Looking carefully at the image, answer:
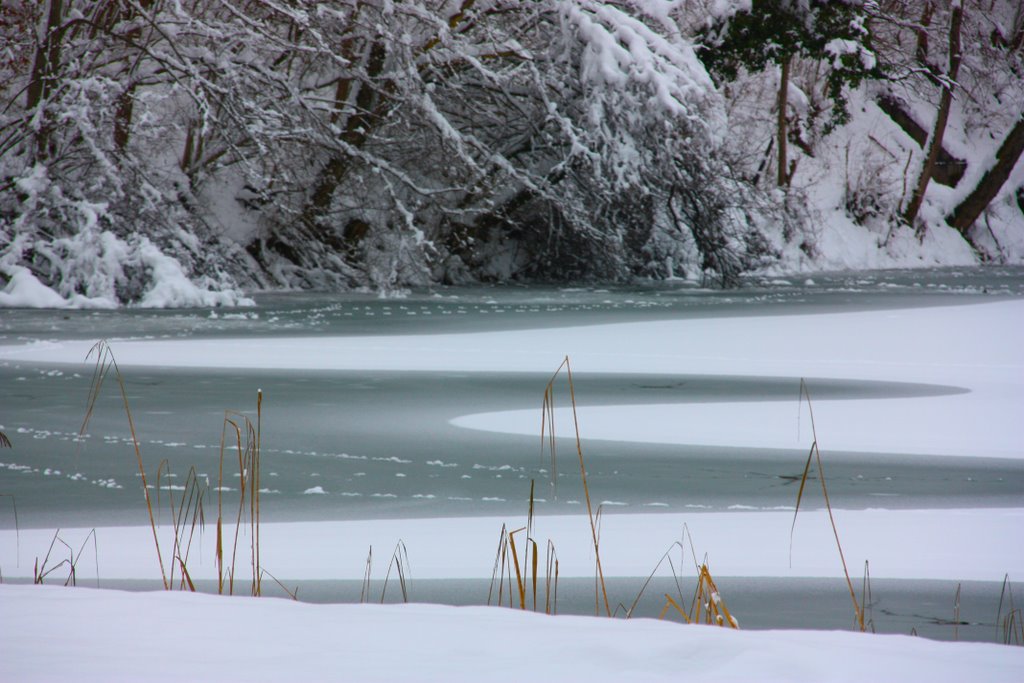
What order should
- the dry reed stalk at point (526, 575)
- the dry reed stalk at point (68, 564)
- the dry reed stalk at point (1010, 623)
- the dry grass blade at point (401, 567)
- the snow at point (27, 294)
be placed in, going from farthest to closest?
the snow at point (27, 294), the dry grass blade at point (401, 567), the dry reed stalk at point (68, 564), the dry reed stalk at point (1010, 623), the dry reed stalk at point (526, 575)

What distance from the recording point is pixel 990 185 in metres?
21.2

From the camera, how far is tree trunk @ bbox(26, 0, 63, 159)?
→ 1077cm

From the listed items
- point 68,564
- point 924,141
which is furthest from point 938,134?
point 68,564

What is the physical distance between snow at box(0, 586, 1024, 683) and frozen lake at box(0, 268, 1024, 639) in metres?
0.69

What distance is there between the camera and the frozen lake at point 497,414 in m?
3.71

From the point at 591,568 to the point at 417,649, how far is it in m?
1.21

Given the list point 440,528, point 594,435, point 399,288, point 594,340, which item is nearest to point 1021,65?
point 399,288

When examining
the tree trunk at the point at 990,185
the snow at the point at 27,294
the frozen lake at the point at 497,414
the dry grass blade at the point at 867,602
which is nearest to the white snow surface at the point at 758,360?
the frozen lake at the point at 497,414

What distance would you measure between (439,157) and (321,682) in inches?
464

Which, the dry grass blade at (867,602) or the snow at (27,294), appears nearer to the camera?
the dry grass blade at (867,602)

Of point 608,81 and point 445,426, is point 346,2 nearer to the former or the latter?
point 608,81

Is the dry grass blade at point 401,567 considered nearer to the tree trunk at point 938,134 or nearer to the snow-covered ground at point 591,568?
the snow-covered ground at point 591,568

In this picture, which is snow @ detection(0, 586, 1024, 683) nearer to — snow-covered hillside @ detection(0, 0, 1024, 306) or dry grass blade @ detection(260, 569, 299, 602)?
dry grass blade @ detection(260, 569, 299, 602)

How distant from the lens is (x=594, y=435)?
Result: 4.91m
